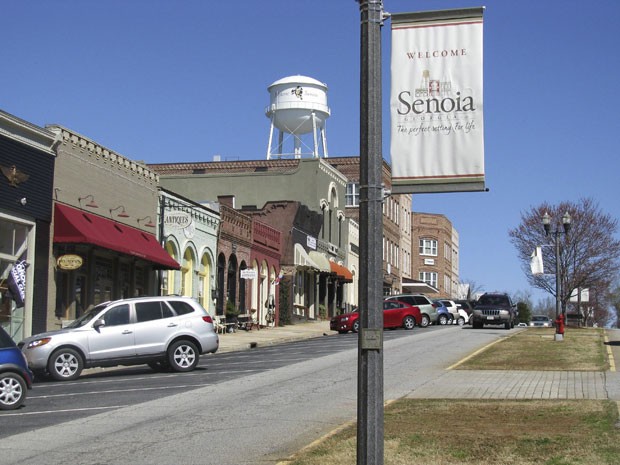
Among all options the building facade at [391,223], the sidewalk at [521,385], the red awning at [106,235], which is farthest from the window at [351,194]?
the sidewalk at [521,385]

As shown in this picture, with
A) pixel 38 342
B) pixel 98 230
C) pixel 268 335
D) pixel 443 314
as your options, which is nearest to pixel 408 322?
pixel 268 335

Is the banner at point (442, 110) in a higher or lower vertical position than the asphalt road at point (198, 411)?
higher

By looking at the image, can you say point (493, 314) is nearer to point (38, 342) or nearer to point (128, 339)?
point (128, 339)

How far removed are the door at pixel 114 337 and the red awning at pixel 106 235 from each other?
21.3ft

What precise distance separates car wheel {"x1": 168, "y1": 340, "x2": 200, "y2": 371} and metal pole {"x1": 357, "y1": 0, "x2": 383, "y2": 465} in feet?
54.1

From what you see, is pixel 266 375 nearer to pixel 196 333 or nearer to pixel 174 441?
pixel 196 333

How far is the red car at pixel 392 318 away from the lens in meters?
42.9

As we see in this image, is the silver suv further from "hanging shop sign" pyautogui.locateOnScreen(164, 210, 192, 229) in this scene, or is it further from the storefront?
"hanging shop sign" pyautogui.locateOnScreen(164, 210, 192, 229)

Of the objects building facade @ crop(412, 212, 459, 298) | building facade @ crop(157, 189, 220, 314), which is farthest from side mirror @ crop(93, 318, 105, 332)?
building facade @ crop(412, 212, 459, 298)

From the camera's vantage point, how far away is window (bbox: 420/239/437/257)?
10088 cm

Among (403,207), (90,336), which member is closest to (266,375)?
(90,336)

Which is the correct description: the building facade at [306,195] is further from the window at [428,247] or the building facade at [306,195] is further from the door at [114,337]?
the window at [428,247]

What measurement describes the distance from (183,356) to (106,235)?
29.6 feet

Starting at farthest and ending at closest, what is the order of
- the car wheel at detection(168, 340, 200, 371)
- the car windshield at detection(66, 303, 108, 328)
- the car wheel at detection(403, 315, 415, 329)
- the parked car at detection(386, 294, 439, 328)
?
1. the parked car at detection(386, 294, 439, 328)
2. the car wheel at detection(403, 315, 415, 329)
3. the car wheel at detection(168, 340, 200, 371)
4. the car windshield at detection(66, 303, 108, 328)
